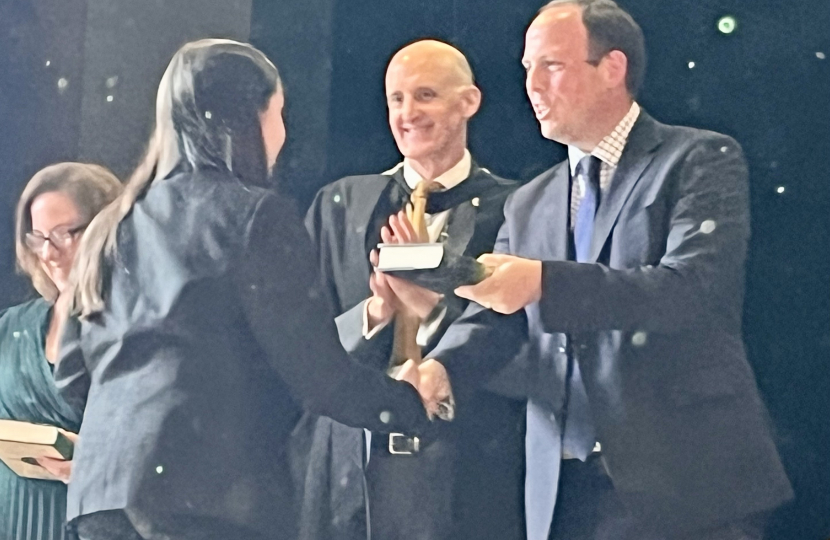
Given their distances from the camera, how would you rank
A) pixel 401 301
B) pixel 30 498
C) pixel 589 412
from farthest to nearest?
1. pixel 30 498
2. pixel 401 301
3. pixel 589 412

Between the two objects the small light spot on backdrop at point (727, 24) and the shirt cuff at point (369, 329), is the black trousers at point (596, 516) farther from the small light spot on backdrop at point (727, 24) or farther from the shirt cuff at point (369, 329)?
the small light spot on backdrop at point (727, 24)

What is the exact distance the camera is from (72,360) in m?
2.71

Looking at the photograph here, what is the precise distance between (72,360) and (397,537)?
90 cm

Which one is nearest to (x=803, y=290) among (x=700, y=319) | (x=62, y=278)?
(x=700, y=319)

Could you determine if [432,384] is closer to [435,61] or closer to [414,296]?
[414,296]

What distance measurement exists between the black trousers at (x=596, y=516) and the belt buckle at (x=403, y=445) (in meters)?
0.33

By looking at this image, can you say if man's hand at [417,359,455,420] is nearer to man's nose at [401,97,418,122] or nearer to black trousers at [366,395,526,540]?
black trousers at [366,395,526,540]

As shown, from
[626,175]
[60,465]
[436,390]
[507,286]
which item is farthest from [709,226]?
[60,465]

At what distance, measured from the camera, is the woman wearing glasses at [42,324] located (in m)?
2.75

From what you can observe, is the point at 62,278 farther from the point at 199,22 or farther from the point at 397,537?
the point at 397,537

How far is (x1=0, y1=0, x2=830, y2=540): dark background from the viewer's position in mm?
2398

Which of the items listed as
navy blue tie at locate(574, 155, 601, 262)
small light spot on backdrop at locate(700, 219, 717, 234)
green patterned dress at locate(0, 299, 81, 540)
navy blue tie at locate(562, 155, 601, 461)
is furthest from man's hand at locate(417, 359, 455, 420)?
green patterned dress at locate(0, 299, 81, 540)

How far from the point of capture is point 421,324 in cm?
255

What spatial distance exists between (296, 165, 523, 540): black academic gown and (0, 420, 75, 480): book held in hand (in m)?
0.63
